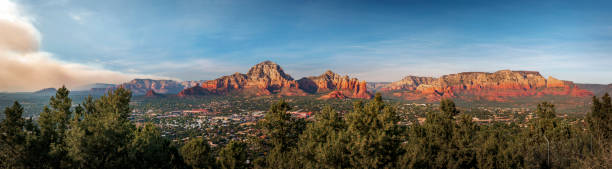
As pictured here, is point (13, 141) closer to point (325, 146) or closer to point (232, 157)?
point (232, 157)

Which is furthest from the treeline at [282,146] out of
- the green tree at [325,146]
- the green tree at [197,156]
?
the green tree at [325,146]

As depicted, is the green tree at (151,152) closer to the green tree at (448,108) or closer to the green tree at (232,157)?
the green tree at (232,157)

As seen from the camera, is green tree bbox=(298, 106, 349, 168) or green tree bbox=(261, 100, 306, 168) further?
green tree bbox=(261, 100, 306, 168)

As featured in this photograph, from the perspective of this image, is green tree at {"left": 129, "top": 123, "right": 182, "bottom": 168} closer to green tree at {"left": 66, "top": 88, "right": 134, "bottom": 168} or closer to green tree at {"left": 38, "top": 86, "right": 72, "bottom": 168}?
green tree at {"left": 66, "top": 88, "right": 134, "bottom": 168}

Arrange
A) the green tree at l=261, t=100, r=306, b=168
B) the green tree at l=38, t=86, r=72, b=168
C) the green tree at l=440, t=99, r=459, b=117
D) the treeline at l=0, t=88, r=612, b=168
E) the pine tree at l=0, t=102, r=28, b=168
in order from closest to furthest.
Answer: the treeline at l=0, t=88, r=612, b=168 < the pine tree at l=0, t=102, r=28, b=168 < the green tree at l=38, t=86, r=72, b=168 < the green tree at l=261, t=100, r=306, b=168 < the green tree at l=440, t=99, r=459, b=117

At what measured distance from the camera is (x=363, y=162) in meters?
25.1

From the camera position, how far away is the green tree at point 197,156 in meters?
31.6

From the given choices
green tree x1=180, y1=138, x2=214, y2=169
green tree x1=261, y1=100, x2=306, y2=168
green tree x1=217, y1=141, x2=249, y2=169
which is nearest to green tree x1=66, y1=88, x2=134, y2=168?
A: green tree x1=180, y1=138, x2=214, y2=169

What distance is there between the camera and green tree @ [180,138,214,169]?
1242 inches

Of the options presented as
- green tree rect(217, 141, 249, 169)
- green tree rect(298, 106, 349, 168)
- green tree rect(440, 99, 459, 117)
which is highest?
green tree rect(440, 99, 459, 117)

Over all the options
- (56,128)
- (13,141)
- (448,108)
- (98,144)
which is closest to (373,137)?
(98,144)

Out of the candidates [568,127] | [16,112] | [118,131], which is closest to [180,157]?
[118,131]

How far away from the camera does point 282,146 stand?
119ft

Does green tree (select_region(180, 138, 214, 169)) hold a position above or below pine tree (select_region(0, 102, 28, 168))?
below
